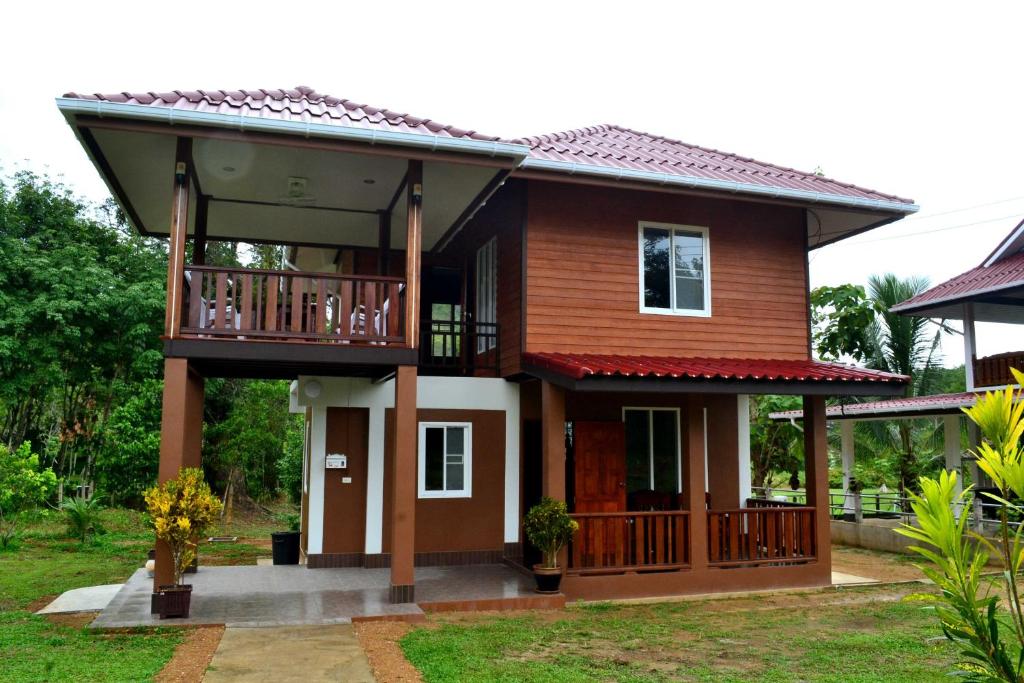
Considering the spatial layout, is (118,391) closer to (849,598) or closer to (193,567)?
(193,567)

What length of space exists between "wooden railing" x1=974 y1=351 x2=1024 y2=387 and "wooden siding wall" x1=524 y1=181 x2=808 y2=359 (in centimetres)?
594

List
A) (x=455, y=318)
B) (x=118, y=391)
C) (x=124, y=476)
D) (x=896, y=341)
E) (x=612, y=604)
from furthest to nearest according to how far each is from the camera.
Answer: (x=896, y=341) < (x=118, y=391) < (x=124, y=476) < (x=455, y=318) < (x=612, y=604)

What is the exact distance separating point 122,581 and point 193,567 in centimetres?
98

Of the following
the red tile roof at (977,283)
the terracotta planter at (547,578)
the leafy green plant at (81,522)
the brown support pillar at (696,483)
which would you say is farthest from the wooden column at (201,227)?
the red tile roof at (977,283)

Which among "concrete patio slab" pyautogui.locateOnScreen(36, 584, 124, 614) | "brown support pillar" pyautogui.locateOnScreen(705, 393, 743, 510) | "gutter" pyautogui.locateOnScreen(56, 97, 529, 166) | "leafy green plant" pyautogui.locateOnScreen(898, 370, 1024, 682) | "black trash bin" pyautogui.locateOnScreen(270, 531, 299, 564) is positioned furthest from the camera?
"brown support pillar" pyautogui.locateOnScreen(705, 393, 743, 510)

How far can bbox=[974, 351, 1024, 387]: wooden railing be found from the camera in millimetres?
15352

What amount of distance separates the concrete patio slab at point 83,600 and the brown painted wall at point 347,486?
8.96 ft

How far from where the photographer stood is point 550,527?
9305mm

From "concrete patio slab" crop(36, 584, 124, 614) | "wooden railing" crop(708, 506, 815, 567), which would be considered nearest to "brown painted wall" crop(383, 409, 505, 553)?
"wooden railing" crop(708, 506, 815, 567)

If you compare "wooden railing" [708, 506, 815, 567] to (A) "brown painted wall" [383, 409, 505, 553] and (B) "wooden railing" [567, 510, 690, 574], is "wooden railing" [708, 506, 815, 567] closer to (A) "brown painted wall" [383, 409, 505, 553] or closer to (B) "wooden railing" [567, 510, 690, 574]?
(B) "wooden railing" [567, 510, 690, 574]

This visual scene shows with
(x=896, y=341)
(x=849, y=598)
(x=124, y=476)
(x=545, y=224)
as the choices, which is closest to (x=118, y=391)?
(x=124, y=476)

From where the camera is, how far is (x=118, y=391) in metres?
19.3

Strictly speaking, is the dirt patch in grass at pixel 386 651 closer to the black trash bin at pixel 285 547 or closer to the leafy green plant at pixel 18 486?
the black trash bin at pixel 285 547

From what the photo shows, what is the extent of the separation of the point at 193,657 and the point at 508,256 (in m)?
6.72
